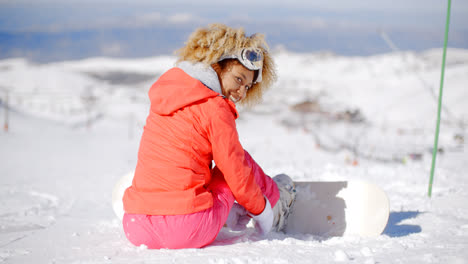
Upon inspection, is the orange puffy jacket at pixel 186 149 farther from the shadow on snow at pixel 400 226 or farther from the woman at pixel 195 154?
the shadow on snow at pixel 400 226

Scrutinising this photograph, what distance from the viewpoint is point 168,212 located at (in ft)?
5.69

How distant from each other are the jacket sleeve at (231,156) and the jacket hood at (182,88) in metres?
0.12

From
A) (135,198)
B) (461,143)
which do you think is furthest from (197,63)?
(461,143)

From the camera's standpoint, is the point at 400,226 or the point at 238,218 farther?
the point at 400,226

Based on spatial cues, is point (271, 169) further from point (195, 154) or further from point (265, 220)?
point (195, 154)

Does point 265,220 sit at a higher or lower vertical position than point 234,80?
lower

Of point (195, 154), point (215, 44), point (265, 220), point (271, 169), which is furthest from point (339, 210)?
point (271, 169)

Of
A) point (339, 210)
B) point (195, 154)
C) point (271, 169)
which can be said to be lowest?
point (271, 169)

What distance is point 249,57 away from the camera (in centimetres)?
190

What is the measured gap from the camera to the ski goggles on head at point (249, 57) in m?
1.89

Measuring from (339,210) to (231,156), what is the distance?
994 millimetres

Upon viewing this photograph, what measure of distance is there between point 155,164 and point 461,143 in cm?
851

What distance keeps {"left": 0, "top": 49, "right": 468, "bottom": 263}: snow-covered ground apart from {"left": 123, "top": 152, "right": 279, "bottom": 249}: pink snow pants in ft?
0.14

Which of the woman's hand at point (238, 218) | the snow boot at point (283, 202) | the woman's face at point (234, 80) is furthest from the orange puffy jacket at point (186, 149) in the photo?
the snow boot at point (283, 202)
